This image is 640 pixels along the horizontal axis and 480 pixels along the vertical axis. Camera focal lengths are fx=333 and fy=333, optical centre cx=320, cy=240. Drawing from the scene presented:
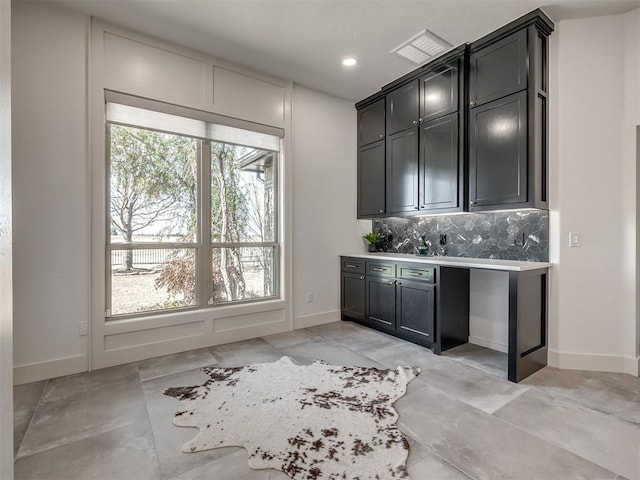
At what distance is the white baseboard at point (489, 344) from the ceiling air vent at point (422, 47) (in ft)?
9.75

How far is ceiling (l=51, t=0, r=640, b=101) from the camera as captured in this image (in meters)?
2.68

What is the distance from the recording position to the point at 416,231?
429cm

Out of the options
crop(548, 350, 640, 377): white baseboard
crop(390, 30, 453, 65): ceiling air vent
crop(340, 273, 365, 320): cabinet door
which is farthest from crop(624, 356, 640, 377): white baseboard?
crop(390, 30, 453, 65): ceiling air vent

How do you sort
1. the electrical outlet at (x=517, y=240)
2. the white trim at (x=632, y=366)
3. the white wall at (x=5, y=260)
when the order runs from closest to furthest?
the white wall at (x=5, y=260) → the white trim at (x=632, y=366) → the electrical outlet at (x=517, y=240)

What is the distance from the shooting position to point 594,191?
2.82 metres

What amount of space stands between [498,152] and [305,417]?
2.74m

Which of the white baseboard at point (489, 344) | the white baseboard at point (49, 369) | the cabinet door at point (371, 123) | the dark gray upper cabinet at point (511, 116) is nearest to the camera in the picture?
the white baseboard at point (49, 369)

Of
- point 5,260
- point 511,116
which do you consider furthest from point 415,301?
point 5,260

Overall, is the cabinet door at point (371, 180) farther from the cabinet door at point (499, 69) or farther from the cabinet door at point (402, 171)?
the cabinet door at point (499, 69)

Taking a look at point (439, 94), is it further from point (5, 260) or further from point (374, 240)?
point (5, 260)

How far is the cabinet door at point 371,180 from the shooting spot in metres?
4.29

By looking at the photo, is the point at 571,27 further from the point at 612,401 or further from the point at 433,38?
the point at 612,401

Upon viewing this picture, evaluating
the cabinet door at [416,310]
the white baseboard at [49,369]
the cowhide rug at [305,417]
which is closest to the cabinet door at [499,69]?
the cabinet door at [416,310]

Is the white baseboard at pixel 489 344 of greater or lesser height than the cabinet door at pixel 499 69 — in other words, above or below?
below
